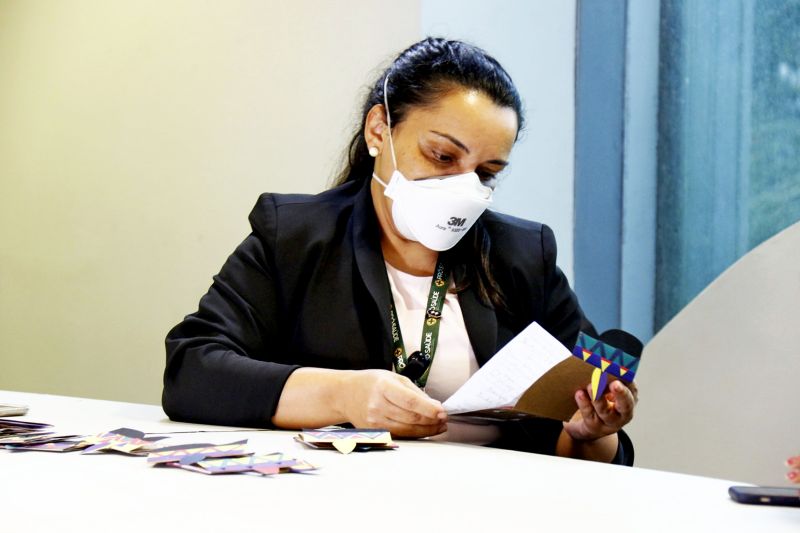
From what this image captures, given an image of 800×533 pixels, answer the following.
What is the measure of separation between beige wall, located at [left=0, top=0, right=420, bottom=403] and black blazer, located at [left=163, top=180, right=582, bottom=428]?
87cm

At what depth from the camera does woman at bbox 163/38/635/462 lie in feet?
4.94

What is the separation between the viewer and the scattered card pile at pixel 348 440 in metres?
1.12

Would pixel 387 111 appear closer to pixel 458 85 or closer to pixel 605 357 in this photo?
pixel 458 85

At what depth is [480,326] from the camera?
160cm

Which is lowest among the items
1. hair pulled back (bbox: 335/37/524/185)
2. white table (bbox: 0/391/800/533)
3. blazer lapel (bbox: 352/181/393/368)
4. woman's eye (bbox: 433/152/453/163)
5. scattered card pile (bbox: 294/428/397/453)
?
white table (bbox: 0/391/800/533)

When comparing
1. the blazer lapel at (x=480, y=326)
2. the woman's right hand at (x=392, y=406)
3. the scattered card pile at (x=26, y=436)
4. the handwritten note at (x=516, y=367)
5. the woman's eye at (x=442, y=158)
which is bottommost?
the scattered card pile at (x=26, y=436)

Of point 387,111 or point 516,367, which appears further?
point 387,111

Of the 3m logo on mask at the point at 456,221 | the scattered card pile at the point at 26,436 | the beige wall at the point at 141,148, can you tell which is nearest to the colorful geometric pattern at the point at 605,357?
the 3m logo on mask at the point at 456,221

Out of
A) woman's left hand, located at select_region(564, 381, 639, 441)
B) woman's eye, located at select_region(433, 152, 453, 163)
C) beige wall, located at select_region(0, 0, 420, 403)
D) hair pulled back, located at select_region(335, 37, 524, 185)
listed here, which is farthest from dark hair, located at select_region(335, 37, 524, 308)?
beige wall, located at select_region(0, 0, 420, 403)

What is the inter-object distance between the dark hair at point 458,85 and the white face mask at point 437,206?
8cm

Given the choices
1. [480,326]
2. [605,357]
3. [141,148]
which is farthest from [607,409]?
[141,148]

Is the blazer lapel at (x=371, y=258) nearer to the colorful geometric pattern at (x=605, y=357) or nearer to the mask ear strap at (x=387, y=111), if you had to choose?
the mask ear strap at (x=387, y=111)

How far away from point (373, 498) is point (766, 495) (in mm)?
369

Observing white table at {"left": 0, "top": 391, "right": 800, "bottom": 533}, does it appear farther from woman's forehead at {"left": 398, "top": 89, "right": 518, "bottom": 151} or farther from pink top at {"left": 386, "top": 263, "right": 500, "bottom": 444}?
woman's forehead at {"left": 398, "top": 89, "right": 518, "bottom": 151}
